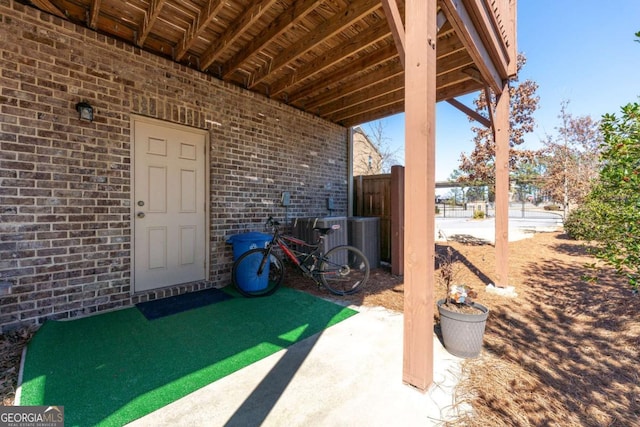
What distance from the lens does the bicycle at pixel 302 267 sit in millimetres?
3398

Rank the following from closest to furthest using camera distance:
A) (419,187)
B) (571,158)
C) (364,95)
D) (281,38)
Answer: (419,187) → (281,38) → (364,95) → (571,158)

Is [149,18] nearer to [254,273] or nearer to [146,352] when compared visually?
[254,273]

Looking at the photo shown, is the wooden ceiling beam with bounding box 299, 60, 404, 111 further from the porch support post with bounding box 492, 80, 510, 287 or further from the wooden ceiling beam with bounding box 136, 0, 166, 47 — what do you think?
the wooden ceiling beam with bounding box 136, 0, 166, 47

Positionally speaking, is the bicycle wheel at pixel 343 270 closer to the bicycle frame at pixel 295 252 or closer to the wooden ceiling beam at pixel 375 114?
the bicycle frame at pixel 295 252

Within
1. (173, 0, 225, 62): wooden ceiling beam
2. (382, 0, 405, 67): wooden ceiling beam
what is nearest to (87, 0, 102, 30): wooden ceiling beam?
(173, 0, 225, 62): wooden ceiling beam

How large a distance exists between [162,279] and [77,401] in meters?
1.88

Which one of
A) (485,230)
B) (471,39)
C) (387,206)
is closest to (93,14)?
(471,39)

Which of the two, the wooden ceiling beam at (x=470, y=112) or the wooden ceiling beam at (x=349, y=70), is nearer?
the wooden ceiling beam at (x=349, y=70)

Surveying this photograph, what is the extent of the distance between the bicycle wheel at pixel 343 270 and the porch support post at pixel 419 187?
6.08 feet

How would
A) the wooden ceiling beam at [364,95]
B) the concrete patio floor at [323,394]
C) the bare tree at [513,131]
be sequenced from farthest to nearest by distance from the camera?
the bare tree at [513,131] < the wooden ceiling beam at [364,95] < the concrete patio floor at [323,394]

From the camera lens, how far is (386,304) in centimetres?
310

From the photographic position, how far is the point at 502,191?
3.51 meters

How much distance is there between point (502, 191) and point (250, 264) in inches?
136

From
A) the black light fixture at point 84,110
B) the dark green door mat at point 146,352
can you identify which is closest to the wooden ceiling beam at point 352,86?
the black light fixture at point 84,110
